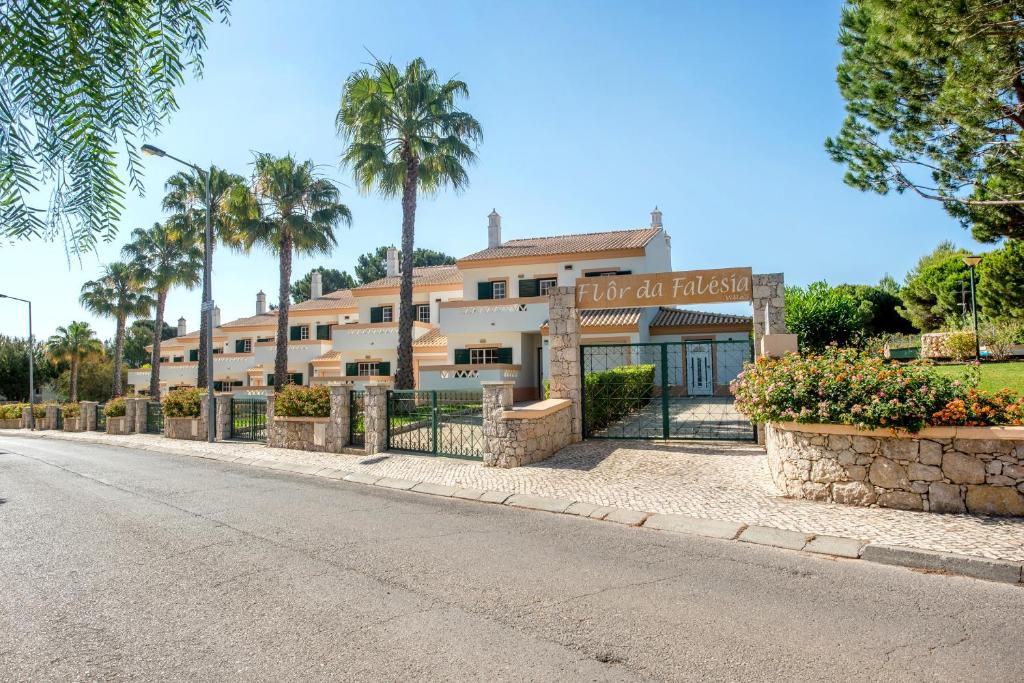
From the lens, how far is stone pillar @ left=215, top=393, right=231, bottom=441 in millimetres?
17922

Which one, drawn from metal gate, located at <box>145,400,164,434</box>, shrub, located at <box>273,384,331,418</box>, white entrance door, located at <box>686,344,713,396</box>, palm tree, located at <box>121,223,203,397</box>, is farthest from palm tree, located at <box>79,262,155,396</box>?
white entrance door, located at <box>686,344,713,396</box>

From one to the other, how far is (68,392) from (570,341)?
52.0m

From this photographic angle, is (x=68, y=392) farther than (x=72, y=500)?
Yes

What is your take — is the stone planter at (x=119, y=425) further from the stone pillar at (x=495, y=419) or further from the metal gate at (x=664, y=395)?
the stone pillar at (x=495, y=419)

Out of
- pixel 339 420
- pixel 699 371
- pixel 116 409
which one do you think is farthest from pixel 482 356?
pixel 116 409

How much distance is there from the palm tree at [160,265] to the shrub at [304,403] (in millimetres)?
21680

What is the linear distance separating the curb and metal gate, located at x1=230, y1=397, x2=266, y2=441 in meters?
8.09

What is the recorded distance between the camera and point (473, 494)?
9.11 metres

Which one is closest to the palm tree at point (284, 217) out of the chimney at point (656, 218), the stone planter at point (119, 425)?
the stone planter at point (119, 425)

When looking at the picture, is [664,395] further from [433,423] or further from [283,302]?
[283,302]

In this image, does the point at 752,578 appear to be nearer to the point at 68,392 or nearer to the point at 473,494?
the point at 473,494

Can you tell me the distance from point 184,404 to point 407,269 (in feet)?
28.5

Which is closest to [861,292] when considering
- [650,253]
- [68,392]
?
[650,253]

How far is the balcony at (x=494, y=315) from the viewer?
26484mm
